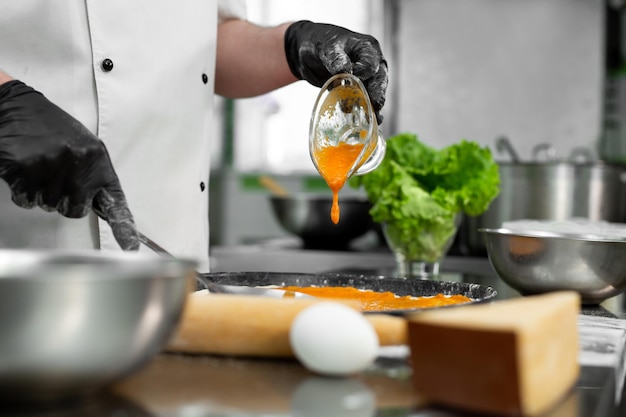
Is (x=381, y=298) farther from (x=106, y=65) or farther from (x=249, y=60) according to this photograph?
(x=249, y=60)

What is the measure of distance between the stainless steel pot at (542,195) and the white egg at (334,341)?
5.65ft

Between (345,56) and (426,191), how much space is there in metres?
0.52

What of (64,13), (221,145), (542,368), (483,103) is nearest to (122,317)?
(542,368)

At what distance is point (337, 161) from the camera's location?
1.28 meters

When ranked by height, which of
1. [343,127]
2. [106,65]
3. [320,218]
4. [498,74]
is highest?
[498,74]

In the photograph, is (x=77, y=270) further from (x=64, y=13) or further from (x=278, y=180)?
(x=278, y=180)

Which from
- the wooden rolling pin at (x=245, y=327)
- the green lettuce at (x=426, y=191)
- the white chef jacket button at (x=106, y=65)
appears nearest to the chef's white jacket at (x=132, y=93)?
the white chef jacket button at (x=106, y=65)

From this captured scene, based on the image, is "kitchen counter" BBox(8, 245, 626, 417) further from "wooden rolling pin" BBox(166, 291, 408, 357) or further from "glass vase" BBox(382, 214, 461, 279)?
"glass vase" BBox(382, 214, 461, 279)

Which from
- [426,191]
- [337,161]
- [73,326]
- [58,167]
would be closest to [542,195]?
[426,191]

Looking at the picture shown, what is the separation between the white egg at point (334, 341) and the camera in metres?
0.64

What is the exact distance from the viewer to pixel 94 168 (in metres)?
0.95

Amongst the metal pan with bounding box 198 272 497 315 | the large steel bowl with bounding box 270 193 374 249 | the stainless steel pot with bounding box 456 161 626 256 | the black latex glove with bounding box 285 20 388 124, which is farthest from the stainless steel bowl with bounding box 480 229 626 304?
the large steel bowl with bounding box 270 193 374 249

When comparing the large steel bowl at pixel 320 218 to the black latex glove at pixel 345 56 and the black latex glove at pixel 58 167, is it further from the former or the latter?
the black latex glove at pixel 58 167

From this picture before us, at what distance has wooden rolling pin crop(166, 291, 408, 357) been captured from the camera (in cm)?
70
